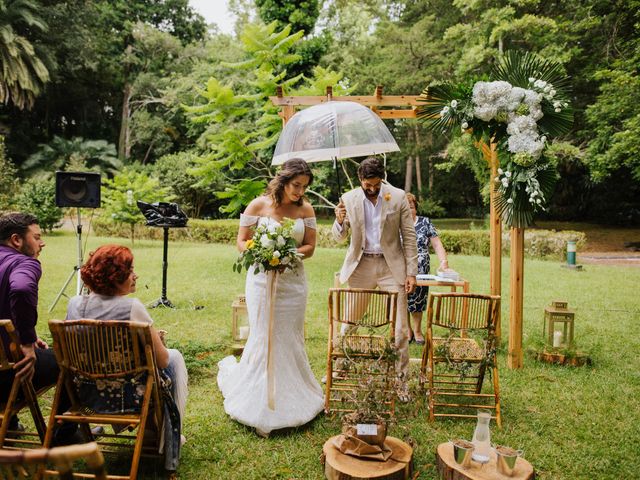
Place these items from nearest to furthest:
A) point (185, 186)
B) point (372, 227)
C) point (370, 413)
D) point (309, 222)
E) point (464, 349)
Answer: point (370, 413) → point (309, 222) → point (464, 349) → point (372, 227) → point (185, 186)

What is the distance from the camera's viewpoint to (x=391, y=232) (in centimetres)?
494

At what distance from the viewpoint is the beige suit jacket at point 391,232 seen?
4906 millimetres

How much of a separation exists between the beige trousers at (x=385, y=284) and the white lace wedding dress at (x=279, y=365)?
2.40 ft

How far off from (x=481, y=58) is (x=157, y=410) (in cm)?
1800

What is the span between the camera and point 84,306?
3162 mm

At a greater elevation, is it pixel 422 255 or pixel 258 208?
pixel 258 208

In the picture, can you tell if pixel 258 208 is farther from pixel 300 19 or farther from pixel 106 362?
pixel 300 19

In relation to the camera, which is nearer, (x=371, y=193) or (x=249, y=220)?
(x=249, y=220)

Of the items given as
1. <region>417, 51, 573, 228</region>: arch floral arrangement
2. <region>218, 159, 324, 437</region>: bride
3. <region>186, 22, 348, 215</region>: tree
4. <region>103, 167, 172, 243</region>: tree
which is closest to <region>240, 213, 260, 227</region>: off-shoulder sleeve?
<region>218, 159, 324, 437</region>: bride

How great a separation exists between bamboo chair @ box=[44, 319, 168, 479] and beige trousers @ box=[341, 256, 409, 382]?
221cm

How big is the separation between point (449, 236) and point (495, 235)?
1063cm

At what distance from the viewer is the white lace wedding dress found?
4125 millimetres

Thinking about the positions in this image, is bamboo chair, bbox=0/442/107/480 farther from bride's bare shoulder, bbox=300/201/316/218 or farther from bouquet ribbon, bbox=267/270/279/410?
bride's bare shoulder, bbox=300/201/316/218

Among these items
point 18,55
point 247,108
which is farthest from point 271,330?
point 18,55
